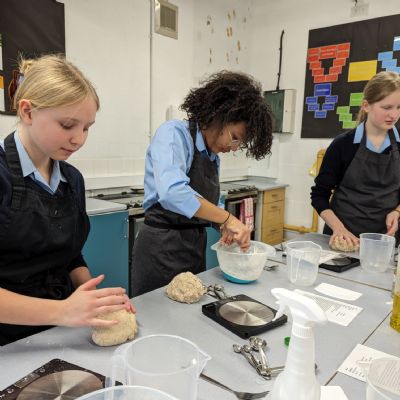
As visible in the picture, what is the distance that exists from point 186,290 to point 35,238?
49 centimetres

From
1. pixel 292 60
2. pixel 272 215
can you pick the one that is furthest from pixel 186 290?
pixel 292 60

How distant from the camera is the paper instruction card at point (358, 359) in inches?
34.0

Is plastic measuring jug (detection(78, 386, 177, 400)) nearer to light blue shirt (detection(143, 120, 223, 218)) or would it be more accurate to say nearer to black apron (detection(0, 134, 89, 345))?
black apron (detection(0, 134, 89, 345))

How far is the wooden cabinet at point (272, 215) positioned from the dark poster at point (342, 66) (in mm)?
766

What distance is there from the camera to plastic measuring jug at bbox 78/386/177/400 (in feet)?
1.96

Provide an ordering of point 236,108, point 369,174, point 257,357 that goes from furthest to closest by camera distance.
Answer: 1. point 369,174
2. point 236,108
3. point 257,357

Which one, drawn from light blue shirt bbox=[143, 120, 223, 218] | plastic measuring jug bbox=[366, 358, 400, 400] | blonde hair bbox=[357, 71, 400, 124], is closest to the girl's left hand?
blonde hair bbox=[357, 71, 400, 124]

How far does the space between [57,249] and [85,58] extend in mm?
2337

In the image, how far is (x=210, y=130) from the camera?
1618 mm

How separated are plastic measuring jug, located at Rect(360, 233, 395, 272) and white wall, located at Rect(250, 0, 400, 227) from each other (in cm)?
274

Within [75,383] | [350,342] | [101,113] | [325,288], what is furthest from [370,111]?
A: [101,113]

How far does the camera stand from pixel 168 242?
1.64 m

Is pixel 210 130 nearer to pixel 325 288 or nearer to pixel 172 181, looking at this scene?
pixel 172 181

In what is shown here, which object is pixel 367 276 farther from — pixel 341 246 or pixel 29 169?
pixel 29 169
